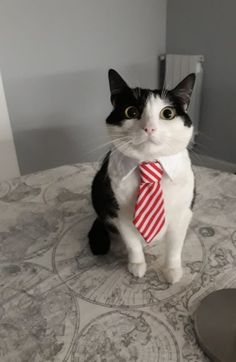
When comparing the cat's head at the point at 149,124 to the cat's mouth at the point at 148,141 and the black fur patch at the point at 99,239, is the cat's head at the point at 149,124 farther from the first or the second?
the black fur patch at the point at 99,239

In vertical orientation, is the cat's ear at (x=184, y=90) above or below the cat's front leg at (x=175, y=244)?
above

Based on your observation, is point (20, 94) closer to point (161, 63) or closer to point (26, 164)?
point (26, 164)

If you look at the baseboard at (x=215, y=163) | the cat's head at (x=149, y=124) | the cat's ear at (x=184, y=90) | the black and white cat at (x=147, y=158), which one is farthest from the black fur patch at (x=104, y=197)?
the baseboard at (x=215, y=163)

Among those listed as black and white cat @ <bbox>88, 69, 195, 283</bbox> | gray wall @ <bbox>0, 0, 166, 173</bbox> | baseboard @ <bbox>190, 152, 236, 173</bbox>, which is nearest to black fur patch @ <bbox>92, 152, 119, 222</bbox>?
black and white cat @ <bbox>88, 69, 195, 283</bbox>

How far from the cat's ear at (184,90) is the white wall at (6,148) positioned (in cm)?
103

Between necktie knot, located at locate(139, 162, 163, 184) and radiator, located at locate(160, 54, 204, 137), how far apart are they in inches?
54.6

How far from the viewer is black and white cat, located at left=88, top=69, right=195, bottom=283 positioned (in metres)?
0.57

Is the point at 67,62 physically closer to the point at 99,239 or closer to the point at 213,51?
the point at 213,51

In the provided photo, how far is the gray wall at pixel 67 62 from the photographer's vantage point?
141cm

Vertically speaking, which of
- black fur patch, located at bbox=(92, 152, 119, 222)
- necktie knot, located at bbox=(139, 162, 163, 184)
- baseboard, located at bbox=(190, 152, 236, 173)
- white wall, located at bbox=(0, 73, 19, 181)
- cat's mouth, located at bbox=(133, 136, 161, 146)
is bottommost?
baseboard, located at bbox=(190, 152, 236, 173)

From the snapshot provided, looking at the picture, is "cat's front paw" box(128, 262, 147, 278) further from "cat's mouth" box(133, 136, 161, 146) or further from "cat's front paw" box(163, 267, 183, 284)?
"cat's mouth" box(133, 136, 161, 146)

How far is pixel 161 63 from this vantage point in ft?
Result: 6.74

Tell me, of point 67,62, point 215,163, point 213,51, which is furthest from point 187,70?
point 67,62

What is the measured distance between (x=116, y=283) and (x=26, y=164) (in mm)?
1102
